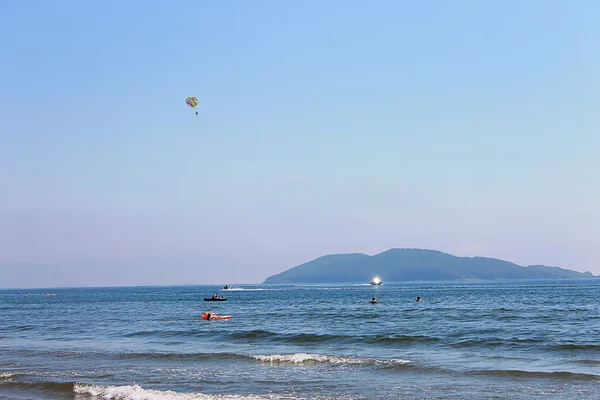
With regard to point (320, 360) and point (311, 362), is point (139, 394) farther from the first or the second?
point (320, 360)

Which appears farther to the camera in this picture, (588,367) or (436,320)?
(436,320)

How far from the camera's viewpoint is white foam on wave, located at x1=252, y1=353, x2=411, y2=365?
32.8 metres

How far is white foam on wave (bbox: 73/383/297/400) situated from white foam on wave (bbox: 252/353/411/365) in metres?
9.35

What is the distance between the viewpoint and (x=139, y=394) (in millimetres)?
24938

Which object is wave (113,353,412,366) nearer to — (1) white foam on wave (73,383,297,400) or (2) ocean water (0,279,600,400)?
(2) ocean water (0,279,600,400)

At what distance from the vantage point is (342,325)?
57.4 meters

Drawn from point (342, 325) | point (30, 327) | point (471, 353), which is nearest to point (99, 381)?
point (471, 353)

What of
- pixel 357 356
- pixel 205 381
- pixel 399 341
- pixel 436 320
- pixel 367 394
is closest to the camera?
pixel 367 394

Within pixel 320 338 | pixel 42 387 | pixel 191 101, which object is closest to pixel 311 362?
pixel 320 338

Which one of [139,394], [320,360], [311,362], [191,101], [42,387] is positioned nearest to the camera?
[139,394]

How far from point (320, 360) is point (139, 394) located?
11.7m

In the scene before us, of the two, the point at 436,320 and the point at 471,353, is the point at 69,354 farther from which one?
the point at 436,320

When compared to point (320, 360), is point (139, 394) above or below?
below

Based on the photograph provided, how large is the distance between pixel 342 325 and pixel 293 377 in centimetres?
2926
